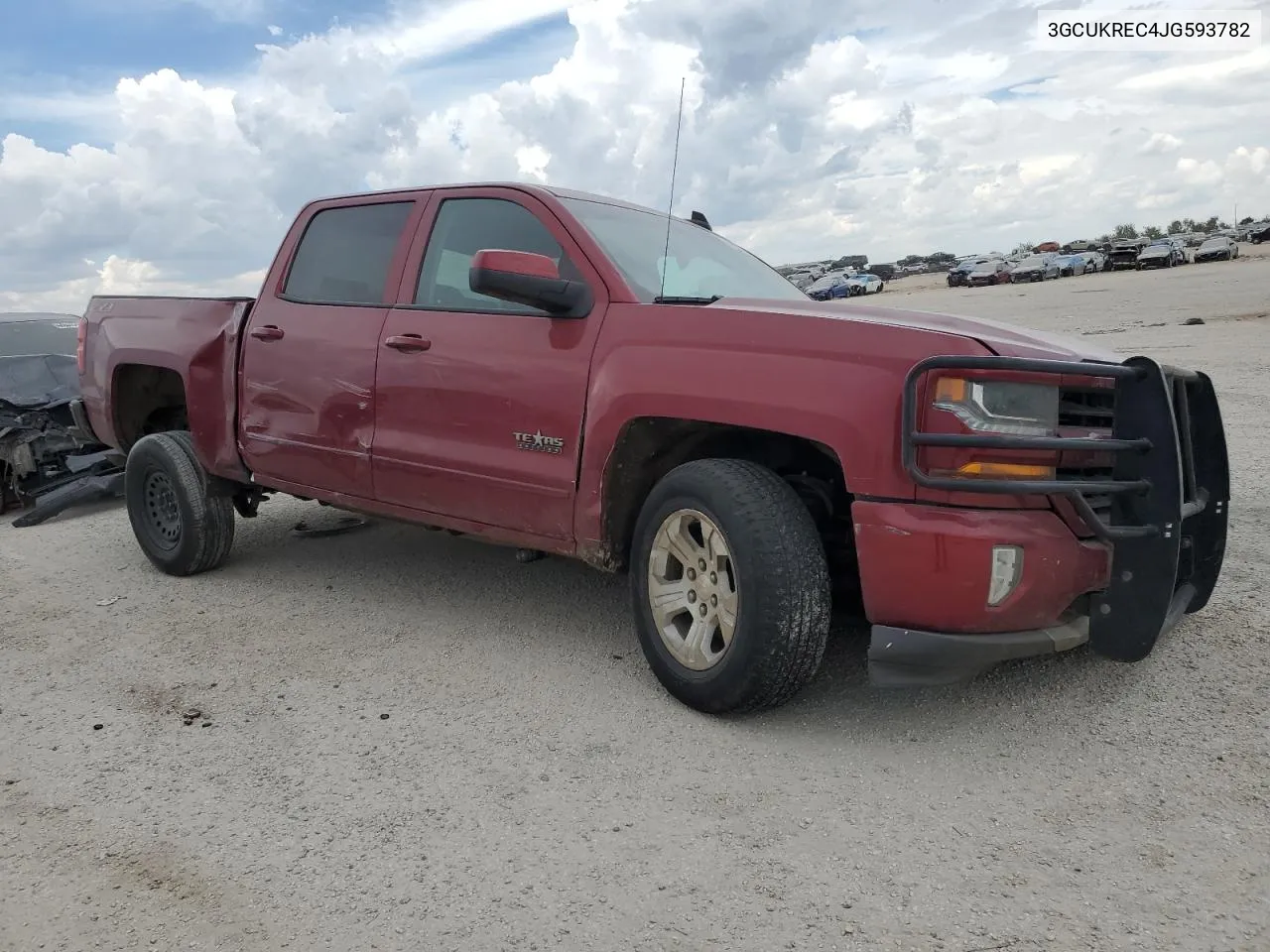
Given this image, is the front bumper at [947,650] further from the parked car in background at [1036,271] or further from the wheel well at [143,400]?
the parked car in background at [1036,271]

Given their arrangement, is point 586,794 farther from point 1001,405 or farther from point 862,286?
point 862,286

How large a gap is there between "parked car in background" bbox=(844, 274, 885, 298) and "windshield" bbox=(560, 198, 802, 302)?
45910 mm

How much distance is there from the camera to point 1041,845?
2600mm

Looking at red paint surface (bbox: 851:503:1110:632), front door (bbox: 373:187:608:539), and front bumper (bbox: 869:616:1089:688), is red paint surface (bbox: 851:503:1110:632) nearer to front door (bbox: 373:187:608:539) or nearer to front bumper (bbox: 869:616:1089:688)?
front bumper (bbox: 869:616:1089:688)

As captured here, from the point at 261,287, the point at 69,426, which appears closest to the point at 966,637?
the point at 261,287

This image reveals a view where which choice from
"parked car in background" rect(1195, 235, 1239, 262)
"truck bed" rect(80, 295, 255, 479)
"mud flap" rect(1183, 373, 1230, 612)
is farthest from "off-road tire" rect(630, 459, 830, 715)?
"parked car in background" rect(1195, 235, 1239, 262)

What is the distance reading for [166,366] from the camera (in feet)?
17.5

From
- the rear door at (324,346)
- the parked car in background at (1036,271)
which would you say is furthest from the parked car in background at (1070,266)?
the rear door at (324,346)

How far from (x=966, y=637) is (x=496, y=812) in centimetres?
144

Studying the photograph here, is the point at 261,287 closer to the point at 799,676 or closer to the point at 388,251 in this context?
the point at 388,251

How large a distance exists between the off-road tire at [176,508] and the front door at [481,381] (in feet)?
4.69

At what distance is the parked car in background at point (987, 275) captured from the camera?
163 ft

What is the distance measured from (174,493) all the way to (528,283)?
2.90 m

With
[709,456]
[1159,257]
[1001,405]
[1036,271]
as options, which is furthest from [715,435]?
[1036,271]
